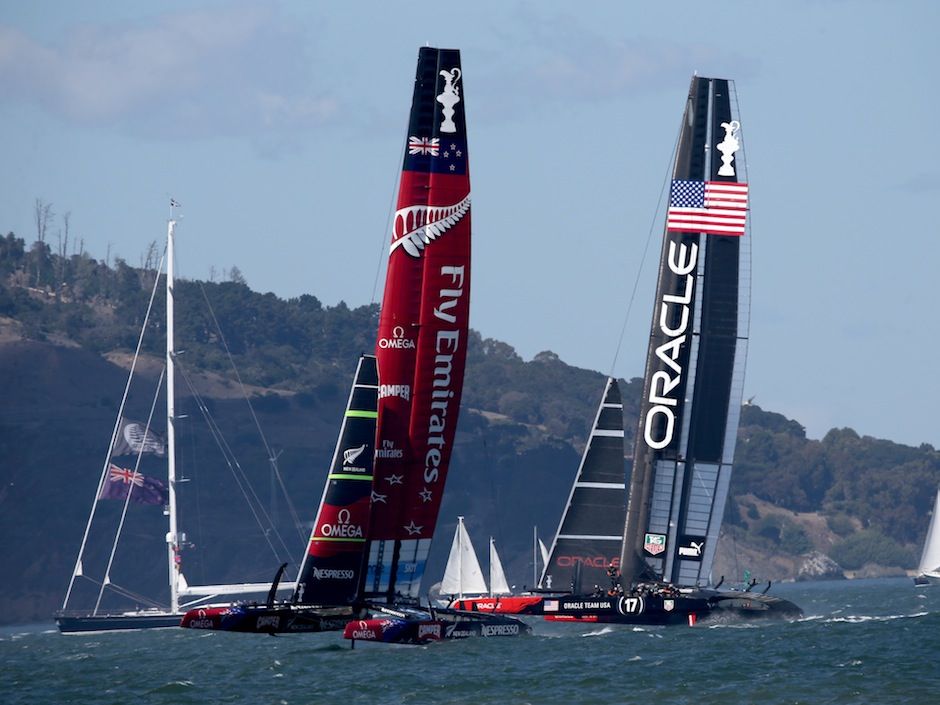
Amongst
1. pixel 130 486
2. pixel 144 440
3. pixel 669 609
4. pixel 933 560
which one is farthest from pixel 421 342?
pixel 933 560

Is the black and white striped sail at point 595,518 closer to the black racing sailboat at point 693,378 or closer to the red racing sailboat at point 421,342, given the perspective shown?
the black racing sailboat at point 693,378

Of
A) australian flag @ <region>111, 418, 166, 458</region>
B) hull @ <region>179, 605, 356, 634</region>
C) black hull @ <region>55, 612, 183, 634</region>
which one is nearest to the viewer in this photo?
hull @ <region>179, 605, 356, 634</region>

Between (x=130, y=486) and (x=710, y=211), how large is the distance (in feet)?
86.4

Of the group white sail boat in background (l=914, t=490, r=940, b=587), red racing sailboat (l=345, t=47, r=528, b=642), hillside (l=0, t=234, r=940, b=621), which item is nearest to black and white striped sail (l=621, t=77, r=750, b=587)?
red racing sailboat (l=345, t=47, r=528, b=642)

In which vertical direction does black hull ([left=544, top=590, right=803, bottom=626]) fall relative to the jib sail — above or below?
below

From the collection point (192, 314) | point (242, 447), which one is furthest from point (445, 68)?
point (192, 314)

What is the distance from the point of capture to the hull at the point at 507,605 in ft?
152

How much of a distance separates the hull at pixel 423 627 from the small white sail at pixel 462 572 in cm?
2522

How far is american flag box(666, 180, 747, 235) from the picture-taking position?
4719 centimetres

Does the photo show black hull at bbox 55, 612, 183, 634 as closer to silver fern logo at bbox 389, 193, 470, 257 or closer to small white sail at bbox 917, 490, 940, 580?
silver fern logo at bbox 389, 193, 470, 257

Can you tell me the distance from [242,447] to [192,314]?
33.2m

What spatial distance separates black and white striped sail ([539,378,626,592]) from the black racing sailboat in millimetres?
1241

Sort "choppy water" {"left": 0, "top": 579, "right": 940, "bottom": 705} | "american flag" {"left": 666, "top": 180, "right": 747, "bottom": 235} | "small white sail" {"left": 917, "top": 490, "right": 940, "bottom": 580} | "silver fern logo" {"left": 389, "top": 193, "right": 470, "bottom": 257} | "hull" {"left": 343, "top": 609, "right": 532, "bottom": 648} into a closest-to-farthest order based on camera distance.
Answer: "choppy water" {"left": 0, "top": 579, "right": 940, "bottom": 705} → "hull" {"left": 343, "top": 609, "right": 532, "bottom": 648} → "silver fern logo" {"left": 389, "top": 193, "right": 470, "bottom": 257} → "american flag" {"left": 666, "top": 180, "right": 747, "bottom": 235} → "small white sail" {"left": 917, "top": 490, "right": 940, "bottom": 580}

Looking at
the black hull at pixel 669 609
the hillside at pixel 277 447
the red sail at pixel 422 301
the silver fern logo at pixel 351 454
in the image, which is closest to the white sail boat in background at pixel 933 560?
the hillside at pixel 277 447
